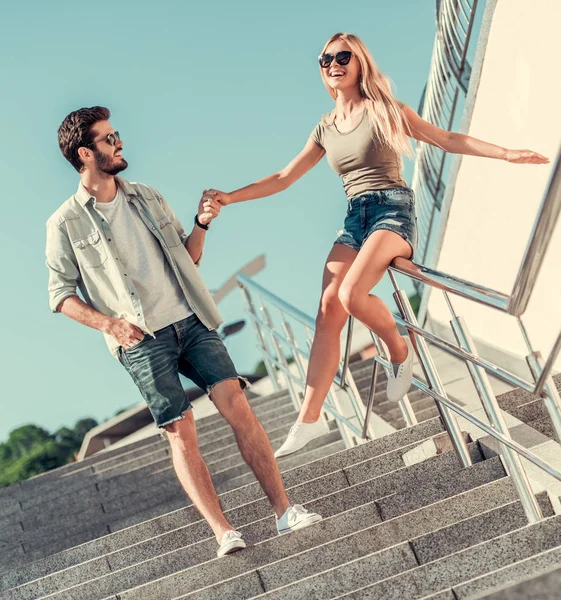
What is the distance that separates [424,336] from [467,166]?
216 inches

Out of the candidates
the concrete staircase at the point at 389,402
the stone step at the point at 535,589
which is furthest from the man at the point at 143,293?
the concrete staircase at the point at 389,402

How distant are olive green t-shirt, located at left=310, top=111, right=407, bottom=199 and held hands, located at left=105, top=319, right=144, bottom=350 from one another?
1.06 metres

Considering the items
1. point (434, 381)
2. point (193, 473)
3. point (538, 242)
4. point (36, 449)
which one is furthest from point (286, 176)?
point (36, 449)

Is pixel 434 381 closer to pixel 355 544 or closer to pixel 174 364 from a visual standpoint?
pixel 355 544

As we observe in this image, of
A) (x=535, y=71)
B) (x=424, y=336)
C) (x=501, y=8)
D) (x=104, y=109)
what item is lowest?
(x=424, y=336)

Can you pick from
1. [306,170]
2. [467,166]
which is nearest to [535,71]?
[467,166]

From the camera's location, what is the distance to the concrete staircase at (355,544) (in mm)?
2893

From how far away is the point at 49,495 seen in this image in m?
6.88

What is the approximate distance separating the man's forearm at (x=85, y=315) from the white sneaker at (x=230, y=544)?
0.97m

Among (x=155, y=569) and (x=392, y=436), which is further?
(x=392, y=436)

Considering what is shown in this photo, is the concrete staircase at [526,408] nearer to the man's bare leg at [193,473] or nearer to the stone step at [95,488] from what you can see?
Result: the man's bare leg at [193,473]

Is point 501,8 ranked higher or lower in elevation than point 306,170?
higher

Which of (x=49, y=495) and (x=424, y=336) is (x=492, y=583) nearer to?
(x=424, y=336)

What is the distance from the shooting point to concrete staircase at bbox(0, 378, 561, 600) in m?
2.89
